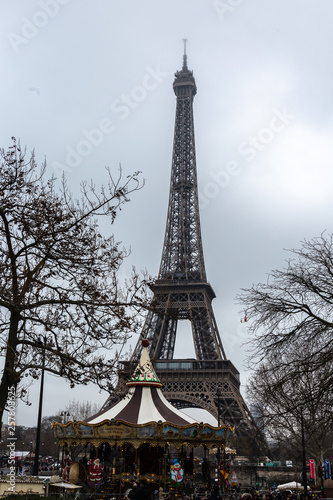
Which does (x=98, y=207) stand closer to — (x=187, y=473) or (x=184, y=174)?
(x=187, y=473)

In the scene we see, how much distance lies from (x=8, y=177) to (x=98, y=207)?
2.08 m

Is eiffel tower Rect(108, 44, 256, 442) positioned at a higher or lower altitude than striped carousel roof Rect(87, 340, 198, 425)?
higher

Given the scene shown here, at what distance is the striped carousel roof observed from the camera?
23183 millimetres

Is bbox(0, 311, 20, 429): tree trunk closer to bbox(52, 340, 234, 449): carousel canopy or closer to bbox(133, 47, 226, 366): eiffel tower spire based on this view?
bbox(52, 340, 234, 449): carousel canopy

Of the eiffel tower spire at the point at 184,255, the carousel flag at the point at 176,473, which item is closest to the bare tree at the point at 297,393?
the carousel flag at the point at 176,473

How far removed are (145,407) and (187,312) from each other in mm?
31921

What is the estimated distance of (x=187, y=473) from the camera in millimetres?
24750

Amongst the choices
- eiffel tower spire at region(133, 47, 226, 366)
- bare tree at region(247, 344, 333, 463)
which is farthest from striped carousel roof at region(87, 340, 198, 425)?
eiffel tower spire at region(133, 47, 226, 366)

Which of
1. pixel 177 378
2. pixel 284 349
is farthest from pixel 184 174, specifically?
pixel 284 349

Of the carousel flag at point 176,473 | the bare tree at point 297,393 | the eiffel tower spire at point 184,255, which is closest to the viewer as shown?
the bare tree at point 297,393

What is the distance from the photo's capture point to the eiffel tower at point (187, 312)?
5594cm

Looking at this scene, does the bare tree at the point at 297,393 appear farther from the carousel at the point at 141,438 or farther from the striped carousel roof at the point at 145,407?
the striped carousel roof at the point at 145,407

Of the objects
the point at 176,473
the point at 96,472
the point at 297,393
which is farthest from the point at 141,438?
the point at 297,393

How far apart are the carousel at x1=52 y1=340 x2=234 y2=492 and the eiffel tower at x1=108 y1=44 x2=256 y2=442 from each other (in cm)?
2340
